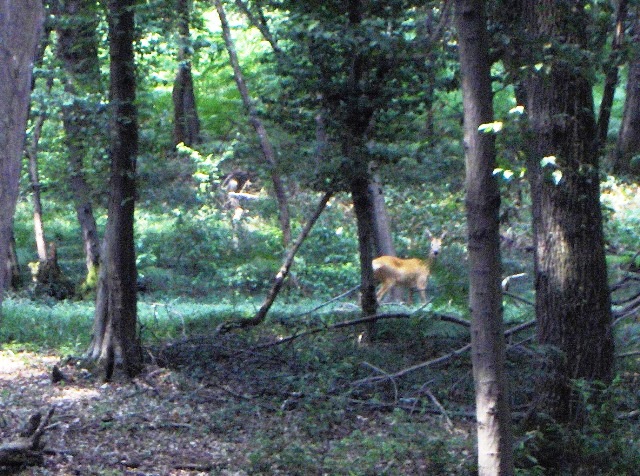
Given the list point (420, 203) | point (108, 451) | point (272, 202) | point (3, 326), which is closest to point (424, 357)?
point (108, 451)

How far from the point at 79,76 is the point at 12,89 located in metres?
8.98

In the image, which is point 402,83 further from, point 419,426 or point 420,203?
point 420,203

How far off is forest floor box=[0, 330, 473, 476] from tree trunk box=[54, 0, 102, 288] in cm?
298

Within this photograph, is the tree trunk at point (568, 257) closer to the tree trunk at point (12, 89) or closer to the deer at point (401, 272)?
the tree trunk at point (12, 89)

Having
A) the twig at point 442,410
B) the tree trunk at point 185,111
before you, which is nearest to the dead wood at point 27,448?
the twig at point 442,410

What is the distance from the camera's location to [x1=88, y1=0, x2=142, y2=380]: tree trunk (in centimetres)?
1002

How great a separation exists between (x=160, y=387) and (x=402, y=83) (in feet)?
15.8

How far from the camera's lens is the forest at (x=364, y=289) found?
4.90 m

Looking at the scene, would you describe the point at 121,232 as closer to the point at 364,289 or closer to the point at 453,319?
the point at 364,289

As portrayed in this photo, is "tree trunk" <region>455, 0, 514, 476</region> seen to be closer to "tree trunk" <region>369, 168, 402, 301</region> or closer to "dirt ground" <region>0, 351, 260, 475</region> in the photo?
"dirt ground" <region>0, 351, 260, 475</region>

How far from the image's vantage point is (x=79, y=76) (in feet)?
37.1

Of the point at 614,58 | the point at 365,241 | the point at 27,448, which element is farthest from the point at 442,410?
the point at 365,241

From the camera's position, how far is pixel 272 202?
25.6 meters

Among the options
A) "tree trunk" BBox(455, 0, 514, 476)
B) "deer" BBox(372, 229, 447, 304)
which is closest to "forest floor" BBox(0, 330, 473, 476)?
"tree trunk" BBox(455, 0, 514, 476)
